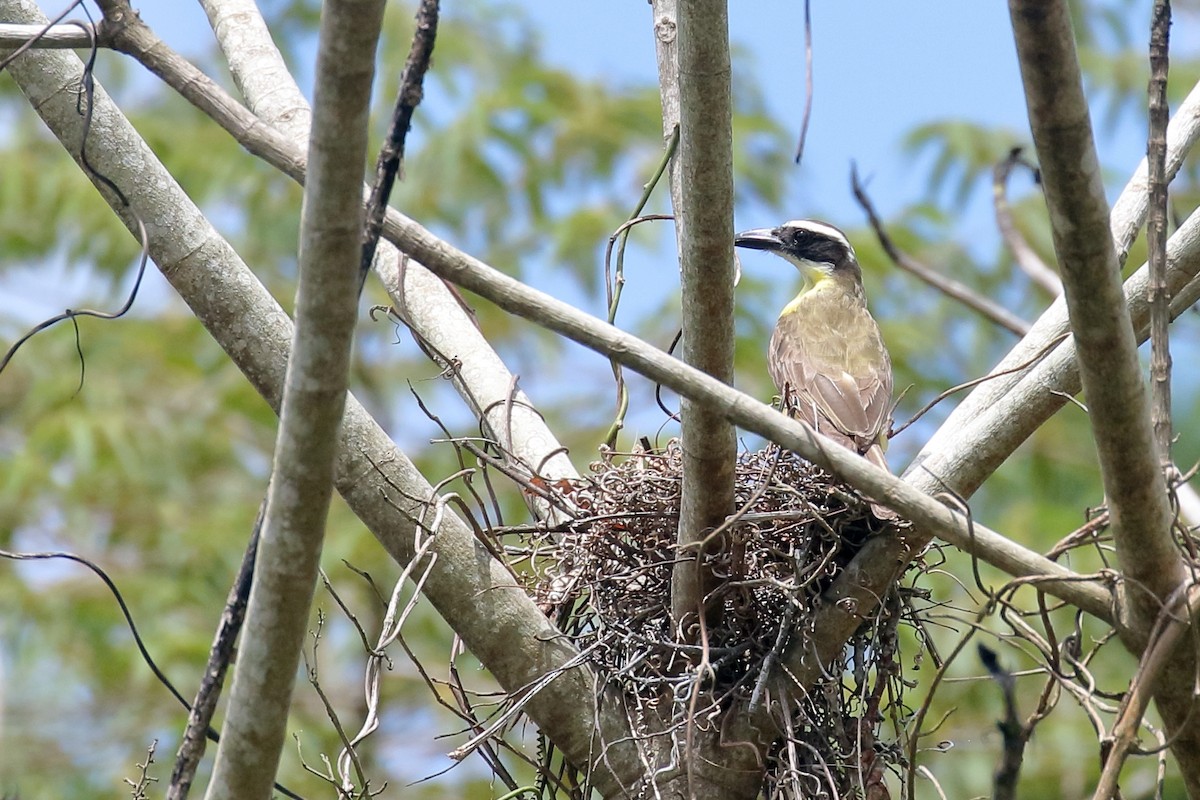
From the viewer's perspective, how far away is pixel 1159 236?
10.4 ft

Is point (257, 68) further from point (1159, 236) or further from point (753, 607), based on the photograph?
point (1159, 236)

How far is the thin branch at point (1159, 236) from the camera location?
3150mm

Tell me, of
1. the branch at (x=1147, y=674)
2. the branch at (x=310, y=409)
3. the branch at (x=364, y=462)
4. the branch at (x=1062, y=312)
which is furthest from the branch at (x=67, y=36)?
the branch at (x=1147, y=674)

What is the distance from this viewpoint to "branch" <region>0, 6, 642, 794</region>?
11.1 ft

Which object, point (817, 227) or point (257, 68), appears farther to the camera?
point (817, 227)

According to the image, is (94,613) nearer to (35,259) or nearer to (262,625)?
(35,259)

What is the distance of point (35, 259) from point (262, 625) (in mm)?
8748

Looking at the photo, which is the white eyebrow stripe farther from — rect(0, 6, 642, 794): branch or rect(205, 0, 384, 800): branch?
rect(205, 0, 384, 800): branch

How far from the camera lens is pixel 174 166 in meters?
9.96

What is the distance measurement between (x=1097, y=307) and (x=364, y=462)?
1.83 metres

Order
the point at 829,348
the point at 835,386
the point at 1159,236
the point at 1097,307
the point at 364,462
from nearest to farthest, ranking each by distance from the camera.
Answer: the point at 1097,307
the point at 1159,236
the point at 364,462
the point at 835,386
the point at 829,348

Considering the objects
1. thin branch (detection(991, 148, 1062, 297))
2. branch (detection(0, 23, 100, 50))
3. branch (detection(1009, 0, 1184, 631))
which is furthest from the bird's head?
branch (detection(0, 23, 100, 50))

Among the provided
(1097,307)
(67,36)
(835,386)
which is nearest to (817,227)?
(835,386)

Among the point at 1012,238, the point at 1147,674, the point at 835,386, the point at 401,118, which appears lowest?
the point at 1147,674
